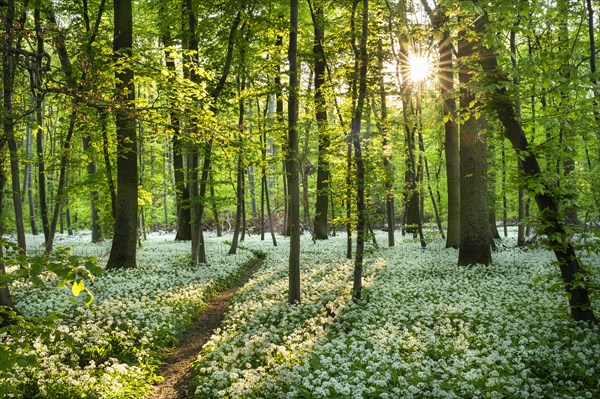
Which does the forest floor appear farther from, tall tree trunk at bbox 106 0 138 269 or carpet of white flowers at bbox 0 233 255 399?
tall tree trunk at bbox 106 0 138 269

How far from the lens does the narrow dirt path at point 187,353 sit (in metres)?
7.66

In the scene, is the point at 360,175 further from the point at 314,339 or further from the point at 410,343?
the point at 410,343

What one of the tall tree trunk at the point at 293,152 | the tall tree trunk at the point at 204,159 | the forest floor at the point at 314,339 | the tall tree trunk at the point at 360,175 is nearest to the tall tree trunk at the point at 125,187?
the forest floor at the point at 314,339

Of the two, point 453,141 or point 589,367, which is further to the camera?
point 453,141

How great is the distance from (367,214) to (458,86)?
452 cm

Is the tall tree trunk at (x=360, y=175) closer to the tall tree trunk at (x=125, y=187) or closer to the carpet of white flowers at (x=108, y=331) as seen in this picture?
the carpet of white flowers at (x=108, y=331)

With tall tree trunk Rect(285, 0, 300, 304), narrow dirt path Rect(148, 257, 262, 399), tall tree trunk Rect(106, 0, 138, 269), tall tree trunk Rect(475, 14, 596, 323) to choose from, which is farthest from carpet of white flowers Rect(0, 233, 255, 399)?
tall tree trunk Rect(475, 14, 596, 323)

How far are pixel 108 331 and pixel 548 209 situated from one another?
387 inches

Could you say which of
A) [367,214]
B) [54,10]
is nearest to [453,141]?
[367,214]

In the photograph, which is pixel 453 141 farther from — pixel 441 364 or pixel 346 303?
pixel 441 364

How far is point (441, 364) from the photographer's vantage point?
679 cm

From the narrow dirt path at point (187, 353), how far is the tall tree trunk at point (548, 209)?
24.6ft

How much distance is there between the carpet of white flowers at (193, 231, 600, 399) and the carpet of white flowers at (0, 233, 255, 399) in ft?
4.55

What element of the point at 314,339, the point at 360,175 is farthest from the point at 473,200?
the point at 314,339
